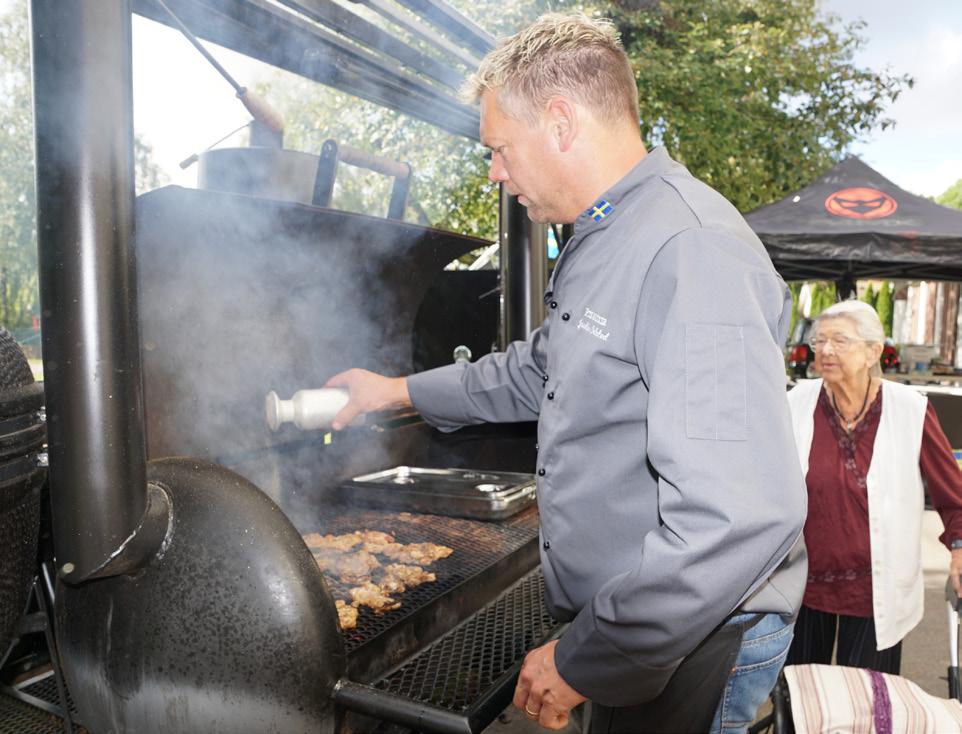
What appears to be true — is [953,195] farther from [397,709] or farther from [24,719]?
[24,719]

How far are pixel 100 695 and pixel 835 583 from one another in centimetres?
263

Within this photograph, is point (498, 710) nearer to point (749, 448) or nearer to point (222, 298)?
point (749, 448)

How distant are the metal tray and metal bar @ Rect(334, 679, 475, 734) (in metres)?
1.13

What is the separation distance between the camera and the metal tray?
2611mm

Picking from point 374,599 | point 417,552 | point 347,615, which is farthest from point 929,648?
point 347,615

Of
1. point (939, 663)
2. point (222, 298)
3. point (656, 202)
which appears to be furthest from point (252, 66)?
point (939, 663)

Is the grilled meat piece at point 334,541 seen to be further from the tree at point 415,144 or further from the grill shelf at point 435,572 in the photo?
the tree at point 415,144

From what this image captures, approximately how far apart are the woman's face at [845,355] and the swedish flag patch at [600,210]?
1.89 meters

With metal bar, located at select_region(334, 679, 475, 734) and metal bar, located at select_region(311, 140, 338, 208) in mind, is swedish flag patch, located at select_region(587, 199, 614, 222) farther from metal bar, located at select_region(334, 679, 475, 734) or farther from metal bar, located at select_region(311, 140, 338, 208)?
metal bar, located at select_region(311, 140, 338, 208)

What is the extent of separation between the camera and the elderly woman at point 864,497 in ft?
9.48

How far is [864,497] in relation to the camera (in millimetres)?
2951

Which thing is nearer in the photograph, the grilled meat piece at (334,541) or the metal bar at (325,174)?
the grilled meat piece at (334,541)

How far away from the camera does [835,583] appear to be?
3002 millimetres

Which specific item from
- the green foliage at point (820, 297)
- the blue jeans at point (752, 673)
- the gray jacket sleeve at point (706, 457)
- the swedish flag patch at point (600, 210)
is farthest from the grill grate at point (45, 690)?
→ the green foliage at point (820, 297)
